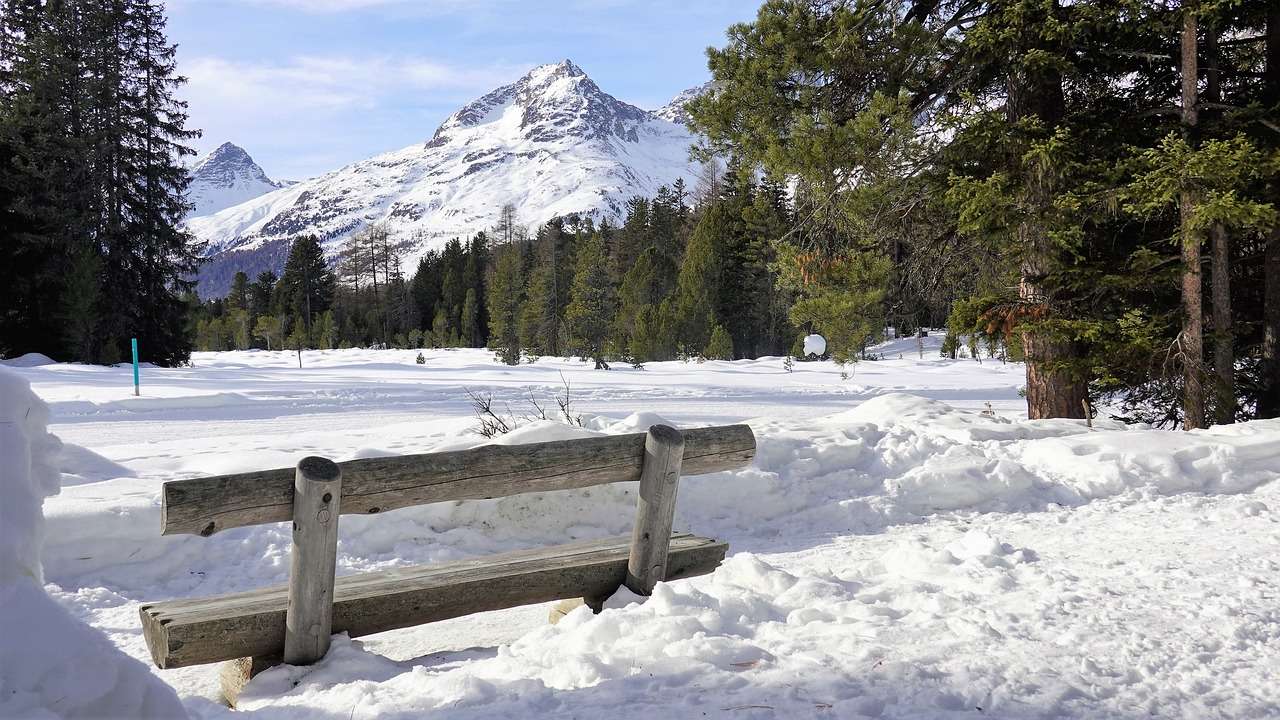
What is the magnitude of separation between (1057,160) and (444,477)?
7133mm

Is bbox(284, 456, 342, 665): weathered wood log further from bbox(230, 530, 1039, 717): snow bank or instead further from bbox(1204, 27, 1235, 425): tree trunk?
bbox(1204, 27, 1235, 425): tree trunk

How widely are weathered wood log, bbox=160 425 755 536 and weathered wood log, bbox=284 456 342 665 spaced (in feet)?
0.29

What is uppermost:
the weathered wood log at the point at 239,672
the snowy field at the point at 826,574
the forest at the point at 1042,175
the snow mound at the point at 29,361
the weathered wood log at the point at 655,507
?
the forest at the point at 1042,175

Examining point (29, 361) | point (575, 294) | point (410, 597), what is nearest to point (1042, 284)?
point (410, 597)

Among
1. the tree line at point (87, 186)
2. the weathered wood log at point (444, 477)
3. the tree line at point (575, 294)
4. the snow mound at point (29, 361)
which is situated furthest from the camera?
the tree line at point (575, 294)

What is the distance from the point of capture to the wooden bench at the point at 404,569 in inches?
145

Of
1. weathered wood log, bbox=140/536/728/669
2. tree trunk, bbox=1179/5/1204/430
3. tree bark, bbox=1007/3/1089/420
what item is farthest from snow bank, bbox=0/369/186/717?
tree trunk, bbox=1179/5/1204/430

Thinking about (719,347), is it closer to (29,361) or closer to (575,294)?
(575,294)

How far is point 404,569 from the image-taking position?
181 inches

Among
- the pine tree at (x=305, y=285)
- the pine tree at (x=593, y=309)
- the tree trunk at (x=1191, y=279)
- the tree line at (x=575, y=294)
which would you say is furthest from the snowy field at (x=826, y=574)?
the pine tree at (x=305, y=285)

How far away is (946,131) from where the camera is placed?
958 centimetres

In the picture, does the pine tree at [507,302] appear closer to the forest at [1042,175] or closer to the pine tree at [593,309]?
the pine tree at [593,309]

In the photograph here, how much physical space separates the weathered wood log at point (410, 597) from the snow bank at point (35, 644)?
1.35m

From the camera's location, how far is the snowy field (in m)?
3.08
